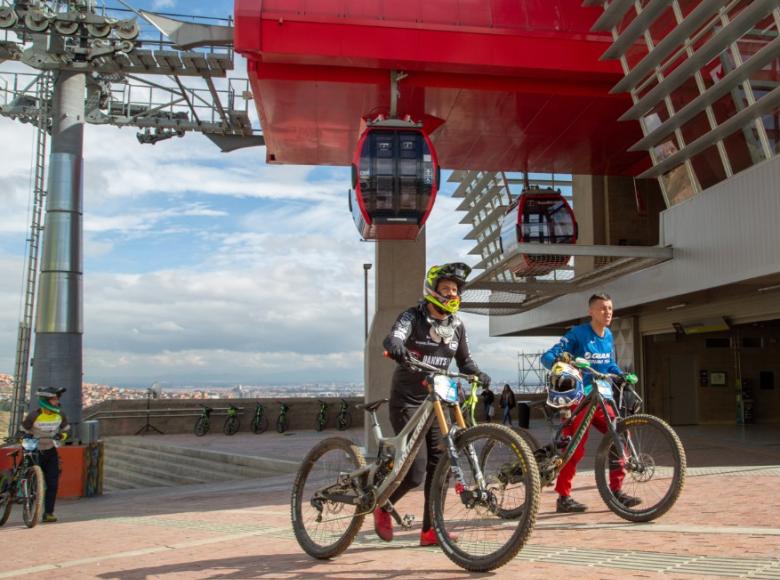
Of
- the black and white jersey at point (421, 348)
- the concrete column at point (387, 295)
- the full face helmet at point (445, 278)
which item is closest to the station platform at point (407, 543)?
the black and white jersey at point (421, 348)

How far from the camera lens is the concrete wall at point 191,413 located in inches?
1172

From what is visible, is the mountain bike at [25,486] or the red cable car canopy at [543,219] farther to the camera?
the red cable car canopy at [543,219]

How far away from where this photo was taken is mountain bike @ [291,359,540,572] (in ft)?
14.8

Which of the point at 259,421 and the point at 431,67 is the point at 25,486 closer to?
the point at 431,67

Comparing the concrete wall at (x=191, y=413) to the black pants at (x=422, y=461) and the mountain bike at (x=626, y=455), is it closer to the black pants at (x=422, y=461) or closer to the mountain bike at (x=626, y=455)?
the mountain bike at (x=626, y=455)

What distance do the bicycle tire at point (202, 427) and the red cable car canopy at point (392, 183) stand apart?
15.7m

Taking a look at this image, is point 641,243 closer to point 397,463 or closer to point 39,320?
point 39,320

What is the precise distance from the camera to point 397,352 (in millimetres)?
5195

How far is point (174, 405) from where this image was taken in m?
31.1

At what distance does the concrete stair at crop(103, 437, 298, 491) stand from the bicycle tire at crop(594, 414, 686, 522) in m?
10.5

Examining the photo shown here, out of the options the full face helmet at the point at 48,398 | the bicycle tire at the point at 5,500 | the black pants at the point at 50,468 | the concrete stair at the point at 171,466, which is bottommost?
the concrete stair at the point at 171,466

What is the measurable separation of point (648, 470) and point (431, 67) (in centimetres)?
1154

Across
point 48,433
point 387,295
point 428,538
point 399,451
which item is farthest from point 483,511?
point 387,295

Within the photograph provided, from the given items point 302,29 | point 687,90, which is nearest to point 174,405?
point 302,29
